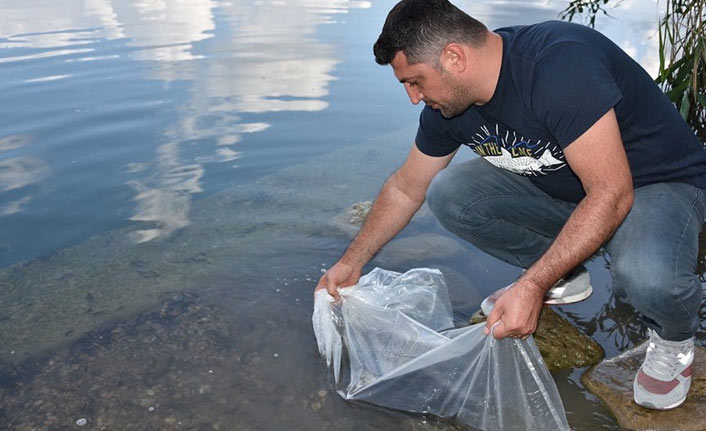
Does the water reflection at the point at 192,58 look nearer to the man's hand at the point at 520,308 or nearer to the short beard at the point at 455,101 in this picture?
the short beard at the point at 455,101

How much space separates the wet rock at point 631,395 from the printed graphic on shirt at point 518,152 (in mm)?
843

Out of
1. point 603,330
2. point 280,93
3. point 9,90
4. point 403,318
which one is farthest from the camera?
point 280,93

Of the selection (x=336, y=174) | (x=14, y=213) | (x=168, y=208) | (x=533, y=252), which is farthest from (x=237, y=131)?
(x=533, y=252)

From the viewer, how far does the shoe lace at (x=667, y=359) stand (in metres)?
2.40

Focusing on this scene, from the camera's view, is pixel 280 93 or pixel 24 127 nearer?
pixel 24 127

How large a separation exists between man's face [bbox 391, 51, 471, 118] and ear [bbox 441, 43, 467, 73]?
0.03 m

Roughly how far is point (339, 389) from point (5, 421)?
125 centimetres

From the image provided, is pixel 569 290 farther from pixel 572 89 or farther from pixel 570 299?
pixel 572 89

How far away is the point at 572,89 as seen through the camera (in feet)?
6.93

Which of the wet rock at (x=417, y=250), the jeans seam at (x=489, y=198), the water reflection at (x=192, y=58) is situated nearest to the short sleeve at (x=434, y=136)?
the jeans seam at (x=489, y=198)

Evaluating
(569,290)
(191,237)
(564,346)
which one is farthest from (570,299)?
(191,237)

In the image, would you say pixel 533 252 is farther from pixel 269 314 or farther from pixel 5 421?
pixel 5 421

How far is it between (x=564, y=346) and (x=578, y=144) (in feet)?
3.48

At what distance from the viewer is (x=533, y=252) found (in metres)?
3.05
